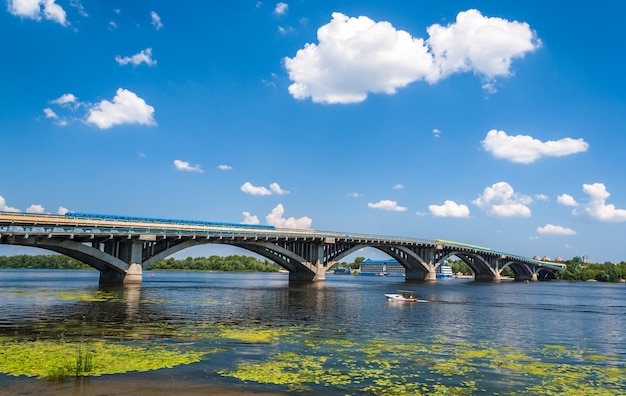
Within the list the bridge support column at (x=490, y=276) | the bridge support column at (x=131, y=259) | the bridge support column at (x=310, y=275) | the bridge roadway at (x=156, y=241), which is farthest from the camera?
the bridge support column at (x=490, y=276)

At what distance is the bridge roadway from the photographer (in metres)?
62.4

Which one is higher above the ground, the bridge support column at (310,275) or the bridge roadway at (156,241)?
the bridge roadway at (156,241)

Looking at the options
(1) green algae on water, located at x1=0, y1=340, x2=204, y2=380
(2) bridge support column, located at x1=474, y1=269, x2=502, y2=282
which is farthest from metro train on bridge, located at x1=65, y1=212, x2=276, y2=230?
(2) bridge support column, located at x1=474, y1=269, x2=502, y2=282

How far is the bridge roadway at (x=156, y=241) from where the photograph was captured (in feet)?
205

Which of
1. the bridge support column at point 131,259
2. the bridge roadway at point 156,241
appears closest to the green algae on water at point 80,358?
the bridge roadway at point 156,241

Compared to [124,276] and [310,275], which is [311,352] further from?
[310,275]

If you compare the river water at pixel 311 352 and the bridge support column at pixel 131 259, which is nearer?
the river water at pixel 311 352

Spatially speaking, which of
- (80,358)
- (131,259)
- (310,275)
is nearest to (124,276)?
(131,259)

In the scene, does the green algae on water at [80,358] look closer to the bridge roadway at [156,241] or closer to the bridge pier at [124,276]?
the bridge roadway at [156,241]

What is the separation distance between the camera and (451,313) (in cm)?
4581

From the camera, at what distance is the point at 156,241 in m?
75.8

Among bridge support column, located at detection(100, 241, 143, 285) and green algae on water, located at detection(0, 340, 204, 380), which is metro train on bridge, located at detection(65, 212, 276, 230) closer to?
bridge support column, located at detection(100, 241, 143, 285)

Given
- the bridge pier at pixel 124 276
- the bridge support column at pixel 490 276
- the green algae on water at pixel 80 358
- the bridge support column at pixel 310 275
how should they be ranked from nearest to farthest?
the green algae on water at pixel 80 358 < the bridge pier at pixel 124 276 < the bridge support column at pixel 310 275 < the bridge support column at pixel 490 276

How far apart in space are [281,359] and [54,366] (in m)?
9.16
